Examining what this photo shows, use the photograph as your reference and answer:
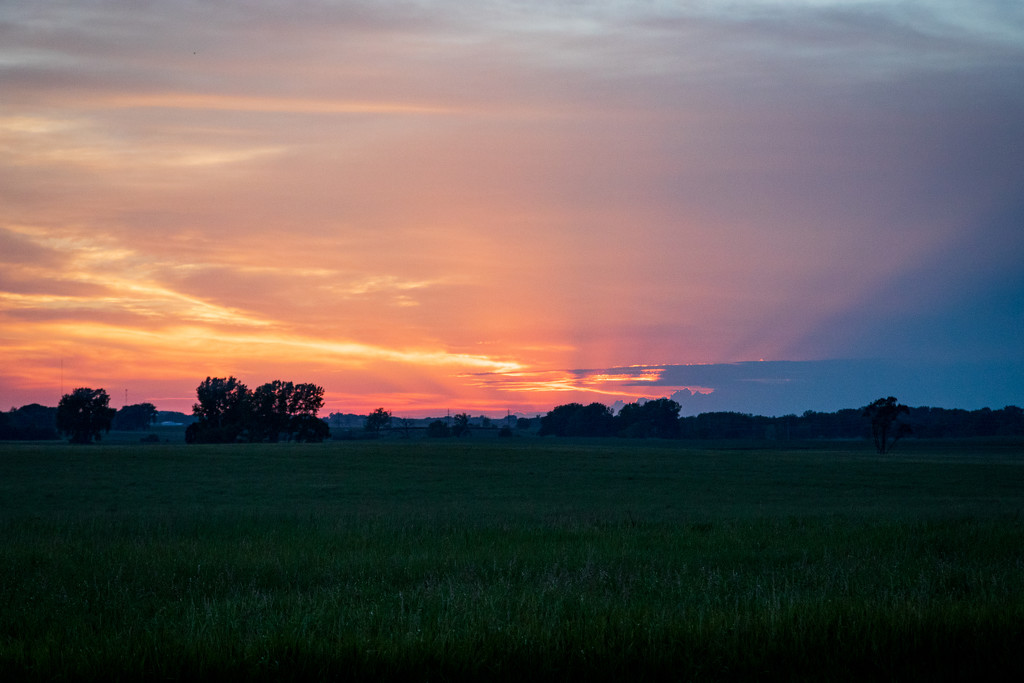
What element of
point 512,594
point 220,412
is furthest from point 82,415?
point 512,594

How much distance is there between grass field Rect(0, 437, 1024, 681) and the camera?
7617 millimetres

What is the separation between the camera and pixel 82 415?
472 feet

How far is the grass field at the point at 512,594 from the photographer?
762 centimetres

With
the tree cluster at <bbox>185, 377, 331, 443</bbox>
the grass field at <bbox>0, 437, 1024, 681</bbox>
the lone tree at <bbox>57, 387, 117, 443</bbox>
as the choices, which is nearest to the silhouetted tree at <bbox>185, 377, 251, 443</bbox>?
the tree cluster at <bbox>185, 377, 331, 443</bbox>

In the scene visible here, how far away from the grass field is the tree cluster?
10390cm

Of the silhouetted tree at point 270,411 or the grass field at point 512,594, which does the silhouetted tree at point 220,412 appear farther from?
the grass field at point 512,594

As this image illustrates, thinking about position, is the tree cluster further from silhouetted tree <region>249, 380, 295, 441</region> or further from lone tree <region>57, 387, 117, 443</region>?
lone tree <region>57, 387, 117, 443</region>

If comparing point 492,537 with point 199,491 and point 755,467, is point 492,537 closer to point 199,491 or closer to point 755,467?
point 199,491

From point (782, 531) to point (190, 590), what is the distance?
14.9m

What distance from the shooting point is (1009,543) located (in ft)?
56.6

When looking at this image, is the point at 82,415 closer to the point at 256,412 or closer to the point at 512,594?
the point at 256,412

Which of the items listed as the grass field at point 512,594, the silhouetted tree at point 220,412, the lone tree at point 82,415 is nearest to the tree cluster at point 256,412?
the silhouetted tree at point 220,412

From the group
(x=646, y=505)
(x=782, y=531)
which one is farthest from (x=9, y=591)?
(x=646, y=505)

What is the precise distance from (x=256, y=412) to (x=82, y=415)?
1444 inches
